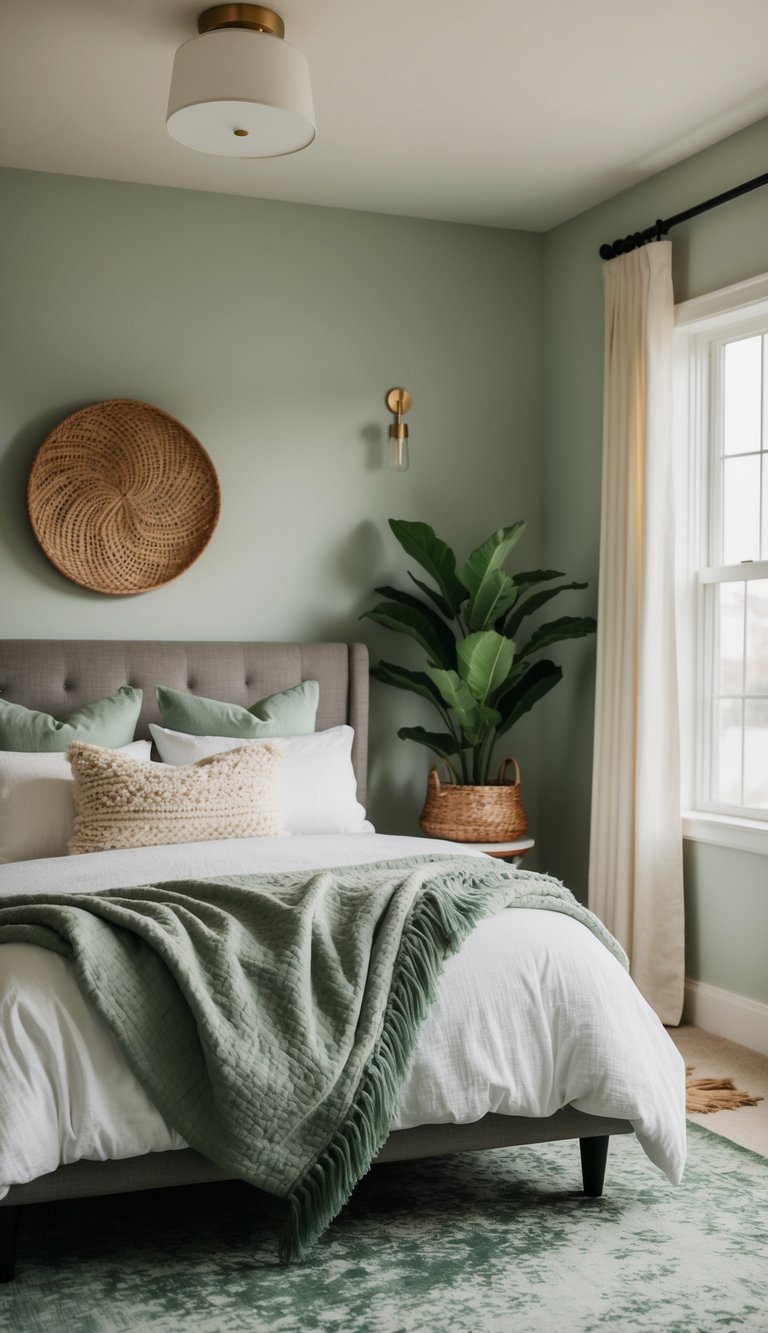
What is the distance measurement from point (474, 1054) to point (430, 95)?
274 cm

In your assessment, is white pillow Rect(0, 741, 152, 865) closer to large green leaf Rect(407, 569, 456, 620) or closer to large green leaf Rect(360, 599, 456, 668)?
large green leaf Rect(360, 599, 456, 668)

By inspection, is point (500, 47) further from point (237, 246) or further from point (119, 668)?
point (119, 668)

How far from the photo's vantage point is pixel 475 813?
4484 millimetres

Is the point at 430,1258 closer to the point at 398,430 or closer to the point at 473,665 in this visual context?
the point at 473,665

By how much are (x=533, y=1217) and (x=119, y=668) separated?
2323mm

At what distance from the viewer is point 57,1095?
2309 millimetres

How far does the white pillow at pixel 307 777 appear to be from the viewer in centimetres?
389

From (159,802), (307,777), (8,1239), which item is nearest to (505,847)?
(307,777)

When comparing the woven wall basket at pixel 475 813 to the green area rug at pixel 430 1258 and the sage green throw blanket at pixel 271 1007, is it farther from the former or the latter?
the sage green throw blanket at pixel 271 1007

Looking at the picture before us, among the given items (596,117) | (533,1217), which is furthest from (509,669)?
(533,1217)

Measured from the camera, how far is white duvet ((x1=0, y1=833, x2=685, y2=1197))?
7.57 feet

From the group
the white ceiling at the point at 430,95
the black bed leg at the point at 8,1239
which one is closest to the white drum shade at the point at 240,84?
the white ceiling at the point at 430,95

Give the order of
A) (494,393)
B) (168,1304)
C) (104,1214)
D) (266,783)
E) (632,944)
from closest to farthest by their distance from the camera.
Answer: (168,1304) → (104,1214) → (266,783) → (632,944) → (494,393)

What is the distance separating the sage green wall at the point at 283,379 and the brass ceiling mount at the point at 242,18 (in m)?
1.33
